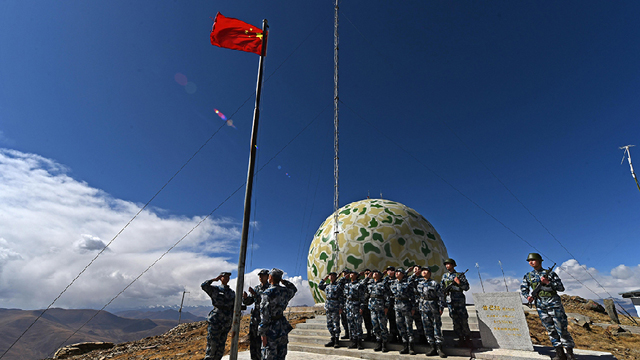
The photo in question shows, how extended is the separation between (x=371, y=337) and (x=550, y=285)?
468 cm

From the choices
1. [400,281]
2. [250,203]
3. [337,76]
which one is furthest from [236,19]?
[337,76]

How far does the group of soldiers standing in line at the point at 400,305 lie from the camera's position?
6688 mm

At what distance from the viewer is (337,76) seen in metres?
18.4

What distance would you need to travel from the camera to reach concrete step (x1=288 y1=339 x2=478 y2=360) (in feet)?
21.4

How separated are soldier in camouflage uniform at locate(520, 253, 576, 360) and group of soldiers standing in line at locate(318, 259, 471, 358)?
53.0 inches

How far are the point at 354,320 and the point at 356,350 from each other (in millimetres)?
715

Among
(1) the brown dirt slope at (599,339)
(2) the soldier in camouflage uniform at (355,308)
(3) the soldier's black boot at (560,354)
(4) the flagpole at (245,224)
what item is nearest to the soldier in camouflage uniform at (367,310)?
(2) the soldier in camouflage uniform at (355,308)

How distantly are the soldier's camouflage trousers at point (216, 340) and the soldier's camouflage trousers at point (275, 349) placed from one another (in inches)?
51.7

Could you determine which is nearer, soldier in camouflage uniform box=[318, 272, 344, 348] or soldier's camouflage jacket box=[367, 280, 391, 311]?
soldier's camouflage jacket box=[367, 280, 391, 311]

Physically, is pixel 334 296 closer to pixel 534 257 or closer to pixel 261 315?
pixel 261 315

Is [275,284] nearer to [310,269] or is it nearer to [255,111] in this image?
[255,111]

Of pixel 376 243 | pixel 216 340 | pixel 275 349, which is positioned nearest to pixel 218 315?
pixel 216 340

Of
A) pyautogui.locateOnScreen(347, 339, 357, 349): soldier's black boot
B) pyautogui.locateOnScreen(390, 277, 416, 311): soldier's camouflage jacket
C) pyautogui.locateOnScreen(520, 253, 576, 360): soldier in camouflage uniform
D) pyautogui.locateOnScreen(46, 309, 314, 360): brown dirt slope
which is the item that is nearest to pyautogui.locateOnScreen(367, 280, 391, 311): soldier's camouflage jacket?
pyautogui.locateOnScreen(390, 277, 416, 311): soldier's camouflage jacket

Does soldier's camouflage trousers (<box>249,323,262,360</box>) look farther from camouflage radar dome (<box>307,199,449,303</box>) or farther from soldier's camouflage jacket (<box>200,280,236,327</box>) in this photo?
camouflage radar dome (<box>307,199,449,303</box>)
